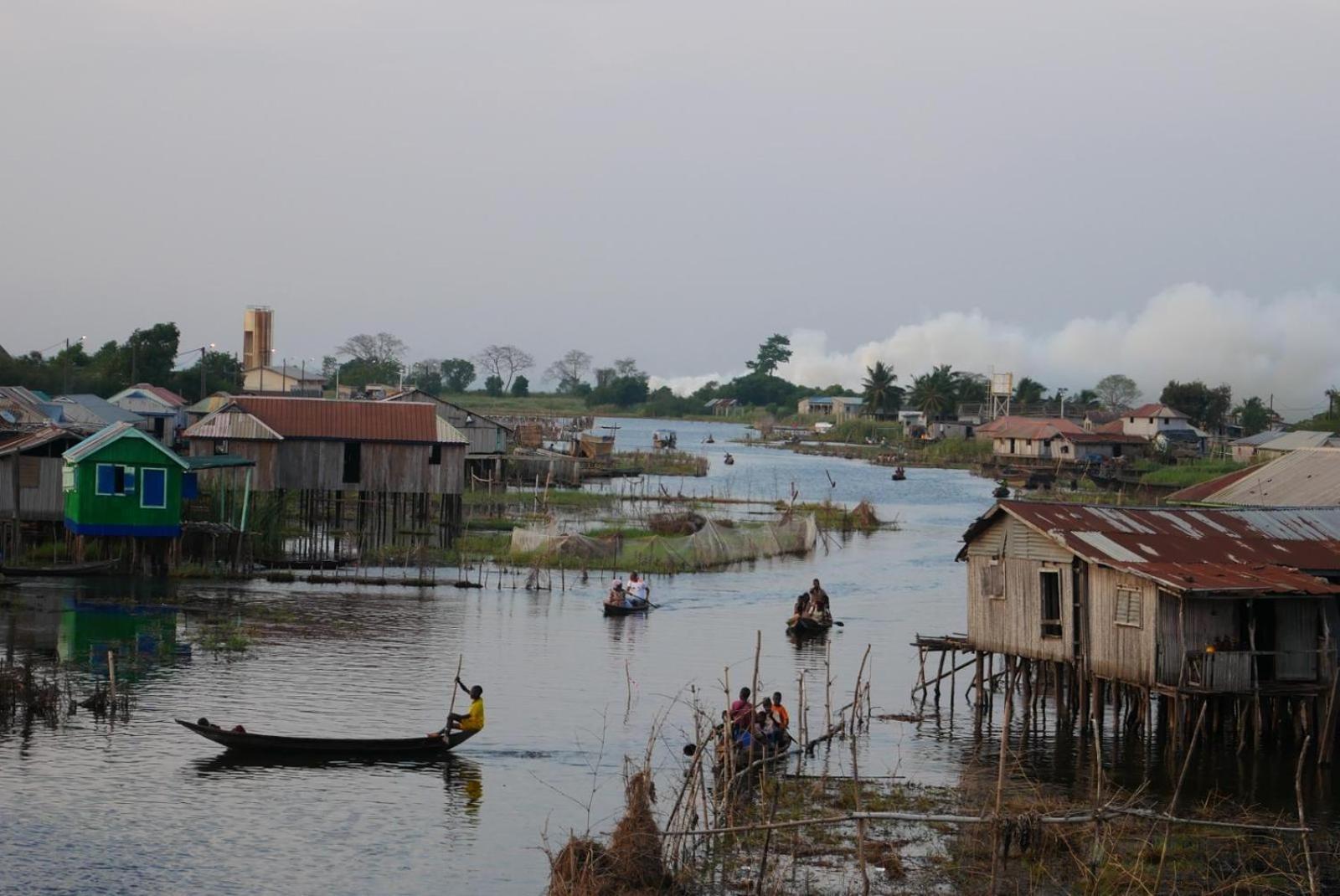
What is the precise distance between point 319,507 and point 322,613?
19.5 m

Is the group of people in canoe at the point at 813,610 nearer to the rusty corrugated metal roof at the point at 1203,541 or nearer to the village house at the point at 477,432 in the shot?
the rusty corrugated metal roof at the point at 1203,541

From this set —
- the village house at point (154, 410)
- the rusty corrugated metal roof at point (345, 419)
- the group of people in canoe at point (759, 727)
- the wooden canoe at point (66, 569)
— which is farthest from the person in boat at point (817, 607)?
the village house at point (154, 410)

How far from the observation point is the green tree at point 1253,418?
425 feet

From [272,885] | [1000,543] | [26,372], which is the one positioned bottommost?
[272,885]

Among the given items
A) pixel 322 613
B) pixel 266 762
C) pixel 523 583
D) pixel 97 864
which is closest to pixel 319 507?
pixel 523 583

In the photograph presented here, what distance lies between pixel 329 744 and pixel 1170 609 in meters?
13.2

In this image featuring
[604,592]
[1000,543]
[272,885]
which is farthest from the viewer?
[604,592]

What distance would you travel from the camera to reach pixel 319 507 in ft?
191

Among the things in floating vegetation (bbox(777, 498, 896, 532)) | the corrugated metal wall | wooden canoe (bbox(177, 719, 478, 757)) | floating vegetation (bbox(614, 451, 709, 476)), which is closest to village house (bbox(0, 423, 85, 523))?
the corrugated metal wall

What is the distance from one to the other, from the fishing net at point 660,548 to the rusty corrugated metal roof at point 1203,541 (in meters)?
23.1

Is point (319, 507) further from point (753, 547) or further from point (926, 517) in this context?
point (926, 517)

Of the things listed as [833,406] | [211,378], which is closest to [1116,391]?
[833,406]

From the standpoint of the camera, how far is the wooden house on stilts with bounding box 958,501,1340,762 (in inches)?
945

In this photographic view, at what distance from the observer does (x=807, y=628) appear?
3844 cm
